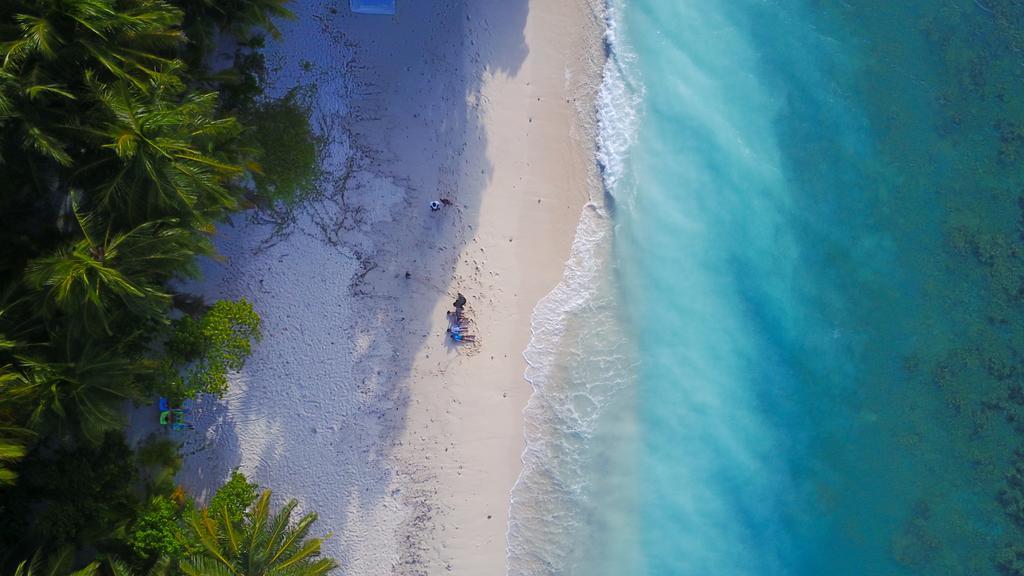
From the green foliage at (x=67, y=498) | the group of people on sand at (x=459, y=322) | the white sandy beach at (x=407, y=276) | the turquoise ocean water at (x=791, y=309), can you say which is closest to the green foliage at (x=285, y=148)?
the white sandy beach at (x=407, y=276)

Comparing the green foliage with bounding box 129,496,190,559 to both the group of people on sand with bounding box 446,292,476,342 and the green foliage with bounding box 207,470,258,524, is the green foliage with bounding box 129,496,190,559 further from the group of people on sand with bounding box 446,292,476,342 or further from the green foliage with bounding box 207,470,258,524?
the group of people on sand with bounding box 446,292,476,342

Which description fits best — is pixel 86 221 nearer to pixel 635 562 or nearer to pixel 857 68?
pixel 635 562

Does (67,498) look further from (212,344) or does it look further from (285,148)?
(285,148)

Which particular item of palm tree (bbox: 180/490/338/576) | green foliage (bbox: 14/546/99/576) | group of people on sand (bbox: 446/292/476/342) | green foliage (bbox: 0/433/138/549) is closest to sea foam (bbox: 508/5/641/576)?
group of people on sand (bbox: 446/292/476/342)

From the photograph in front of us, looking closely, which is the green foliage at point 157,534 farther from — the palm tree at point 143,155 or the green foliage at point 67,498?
the palm tree at point 143,155

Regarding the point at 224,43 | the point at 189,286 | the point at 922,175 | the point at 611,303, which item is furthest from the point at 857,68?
the point at 189,286

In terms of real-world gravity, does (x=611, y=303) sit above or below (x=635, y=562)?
above
